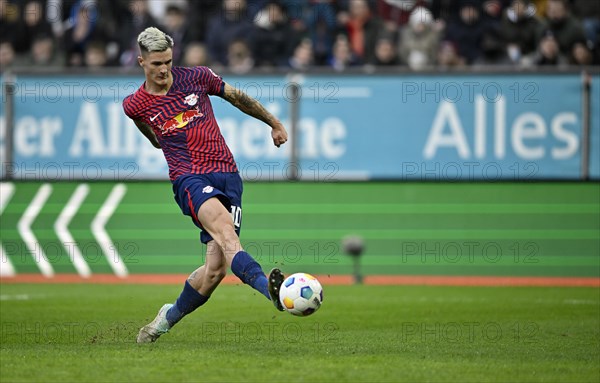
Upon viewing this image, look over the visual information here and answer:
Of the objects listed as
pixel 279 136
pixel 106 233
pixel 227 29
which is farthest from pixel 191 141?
pixel 227 29

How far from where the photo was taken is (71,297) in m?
14.5

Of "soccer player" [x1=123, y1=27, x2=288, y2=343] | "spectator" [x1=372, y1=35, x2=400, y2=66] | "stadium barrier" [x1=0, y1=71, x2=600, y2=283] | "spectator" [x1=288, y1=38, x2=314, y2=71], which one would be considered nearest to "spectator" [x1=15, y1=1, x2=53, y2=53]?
"stadium barrier" [x1=0, y1=71, x2=600, y2=283]

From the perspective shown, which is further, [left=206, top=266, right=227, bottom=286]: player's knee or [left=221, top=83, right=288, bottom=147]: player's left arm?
[left=221, top=83, right=288, bottom=147]: player's left arm

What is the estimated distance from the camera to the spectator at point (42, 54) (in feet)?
66.8

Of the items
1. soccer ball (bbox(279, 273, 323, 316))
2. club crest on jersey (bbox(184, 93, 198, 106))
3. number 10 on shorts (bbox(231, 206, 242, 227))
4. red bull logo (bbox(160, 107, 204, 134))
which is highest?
club crest on jersey (bbox(184, 93, 198, 106))

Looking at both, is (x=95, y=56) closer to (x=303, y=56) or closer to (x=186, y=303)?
(x=303, y=56)

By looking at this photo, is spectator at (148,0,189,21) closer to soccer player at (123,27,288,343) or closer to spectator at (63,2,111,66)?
spectator at (63,2,111,66)

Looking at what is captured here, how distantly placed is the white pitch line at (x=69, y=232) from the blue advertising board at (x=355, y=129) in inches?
11.9

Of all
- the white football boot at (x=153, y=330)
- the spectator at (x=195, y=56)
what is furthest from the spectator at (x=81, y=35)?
the white football boot at (x=153, y=330)

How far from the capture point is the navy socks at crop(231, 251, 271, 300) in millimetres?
8492

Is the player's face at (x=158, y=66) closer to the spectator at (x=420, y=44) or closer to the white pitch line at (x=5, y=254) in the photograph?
the white pitch line at (x=5, y=254)

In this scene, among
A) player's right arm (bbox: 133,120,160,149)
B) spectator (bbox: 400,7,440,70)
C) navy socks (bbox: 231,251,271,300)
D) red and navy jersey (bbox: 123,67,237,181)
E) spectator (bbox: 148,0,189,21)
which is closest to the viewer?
navy socks (bbox: 231,251,271,300)

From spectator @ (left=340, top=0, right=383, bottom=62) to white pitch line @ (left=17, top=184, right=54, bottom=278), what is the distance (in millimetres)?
6067

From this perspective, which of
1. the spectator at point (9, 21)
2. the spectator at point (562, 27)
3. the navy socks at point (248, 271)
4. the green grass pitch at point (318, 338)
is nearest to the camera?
the green grass pitch at point (318, 338)
